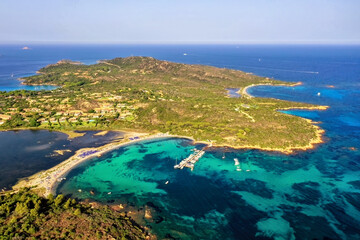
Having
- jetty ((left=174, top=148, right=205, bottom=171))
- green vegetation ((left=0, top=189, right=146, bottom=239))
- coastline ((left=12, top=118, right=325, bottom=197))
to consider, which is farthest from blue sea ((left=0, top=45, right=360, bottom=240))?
green vegetation ((left=0, top=189, right=146, bottom=239))

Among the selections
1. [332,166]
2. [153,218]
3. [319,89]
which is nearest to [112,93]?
[153,218]

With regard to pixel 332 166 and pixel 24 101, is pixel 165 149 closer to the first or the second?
pixel 332 166

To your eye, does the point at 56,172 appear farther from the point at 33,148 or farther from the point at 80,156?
the point at 33,148

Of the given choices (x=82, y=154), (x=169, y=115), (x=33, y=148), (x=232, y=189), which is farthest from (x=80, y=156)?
(x=232, y=189)

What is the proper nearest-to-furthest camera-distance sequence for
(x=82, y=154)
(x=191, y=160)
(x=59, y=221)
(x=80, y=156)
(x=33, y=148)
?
(x=59, y=221) → (x=191, y=160) → (x=80, y=156) → (x=82, y=154) → (x=33, y=148)

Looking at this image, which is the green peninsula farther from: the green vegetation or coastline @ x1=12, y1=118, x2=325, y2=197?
the green vegetation

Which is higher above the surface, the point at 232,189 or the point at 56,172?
the point at 232,189

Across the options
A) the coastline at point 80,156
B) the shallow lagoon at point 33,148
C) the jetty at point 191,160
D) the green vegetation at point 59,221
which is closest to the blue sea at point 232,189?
the jetty at point 191,160
